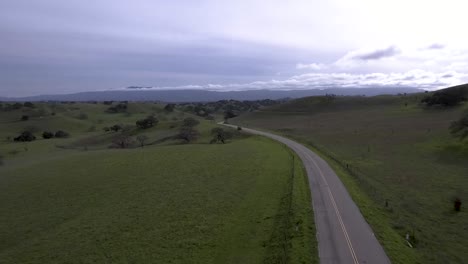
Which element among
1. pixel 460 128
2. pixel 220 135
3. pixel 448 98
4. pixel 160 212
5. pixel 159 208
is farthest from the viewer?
pixel 448 98

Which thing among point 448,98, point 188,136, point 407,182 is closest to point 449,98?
point 448,98

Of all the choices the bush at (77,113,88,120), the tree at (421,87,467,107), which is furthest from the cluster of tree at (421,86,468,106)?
the bush at (77,113,88,120)

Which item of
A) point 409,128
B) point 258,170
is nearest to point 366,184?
point 258,170

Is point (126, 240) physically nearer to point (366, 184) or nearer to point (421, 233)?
point (421, 233)

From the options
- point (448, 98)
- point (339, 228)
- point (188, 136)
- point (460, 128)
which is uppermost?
point (448, 98)

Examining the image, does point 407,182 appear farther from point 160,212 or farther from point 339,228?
point 160,212

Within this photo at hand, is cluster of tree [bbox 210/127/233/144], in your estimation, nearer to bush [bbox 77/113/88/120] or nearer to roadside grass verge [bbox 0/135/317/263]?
roadside grass verge [bbox 0/135/317/263]
